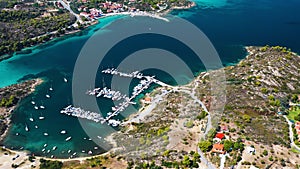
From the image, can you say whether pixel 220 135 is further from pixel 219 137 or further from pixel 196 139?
pixel 196 139

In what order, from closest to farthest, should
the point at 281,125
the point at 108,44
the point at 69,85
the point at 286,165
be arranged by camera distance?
the point at 286,165, the point at 281,125, the point at 69,85, the point at 108,44

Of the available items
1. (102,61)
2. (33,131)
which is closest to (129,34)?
(102,61)

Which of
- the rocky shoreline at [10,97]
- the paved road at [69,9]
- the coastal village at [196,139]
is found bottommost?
the rocky shoreline at [10,97]

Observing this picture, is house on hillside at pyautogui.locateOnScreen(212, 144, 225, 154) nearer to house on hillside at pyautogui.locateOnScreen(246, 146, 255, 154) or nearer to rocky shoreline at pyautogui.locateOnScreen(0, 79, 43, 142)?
house on hillside at pyautogui.locateOnScreen(246, 146, 255, 154)

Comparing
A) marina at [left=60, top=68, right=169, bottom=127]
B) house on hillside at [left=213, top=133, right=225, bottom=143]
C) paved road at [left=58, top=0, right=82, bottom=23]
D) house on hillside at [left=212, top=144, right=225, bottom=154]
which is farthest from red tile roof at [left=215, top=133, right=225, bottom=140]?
paved road at [left=58, top=0, right=82, bottom=23]

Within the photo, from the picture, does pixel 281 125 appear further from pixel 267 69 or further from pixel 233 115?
pixel 267 69

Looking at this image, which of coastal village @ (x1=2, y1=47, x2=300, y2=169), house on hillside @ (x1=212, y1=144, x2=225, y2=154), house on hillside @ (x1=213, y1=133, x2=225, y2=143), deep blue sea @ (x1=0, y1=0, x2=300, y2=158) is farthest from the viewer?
deep blue sea @ (x1=0, y1=0, x2=300, y2=158)

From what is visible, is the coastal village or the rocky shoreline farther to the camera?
the rocky shoreline

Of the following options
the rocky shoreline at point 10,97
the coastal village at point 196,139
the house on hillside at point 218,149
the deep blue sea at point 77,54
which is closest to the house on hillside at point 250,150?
the coastal village at point 196,139

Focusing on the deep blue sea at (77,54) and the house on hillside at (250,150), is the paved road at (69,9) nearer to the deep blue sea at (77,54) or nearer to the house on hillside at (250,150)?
the deep blue sea at (77,54)
